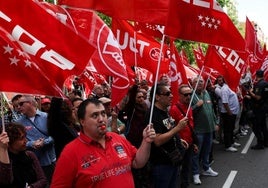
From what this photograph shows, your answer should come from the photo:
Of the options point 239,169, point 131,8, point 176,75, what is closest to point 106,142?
point 131,8

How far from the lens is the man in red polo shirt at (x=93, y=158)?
2.91 meters

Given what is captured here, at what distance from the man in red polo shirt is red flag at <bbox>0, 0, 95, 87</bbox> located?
840 millimetres

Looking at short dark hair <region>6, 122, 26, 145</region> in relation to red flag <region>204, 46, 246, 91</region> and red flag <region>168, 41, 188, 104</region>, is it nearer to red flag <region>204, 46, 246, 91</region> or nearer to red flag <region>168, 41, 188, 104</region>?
red flag <region>204, 46, 246, 91</region>

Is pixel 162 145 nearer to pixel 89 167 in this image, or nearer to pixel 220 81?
pixel 89 167

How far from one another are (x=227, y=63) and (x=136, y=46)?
157 centimetres

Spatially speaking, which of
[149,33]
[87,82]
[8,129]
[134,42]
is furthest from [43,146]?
[87,82]

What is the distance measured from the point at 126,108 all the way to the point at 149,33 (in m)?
2.32

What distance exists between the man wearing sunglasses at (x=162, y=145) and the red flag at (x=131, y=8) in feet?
3.09

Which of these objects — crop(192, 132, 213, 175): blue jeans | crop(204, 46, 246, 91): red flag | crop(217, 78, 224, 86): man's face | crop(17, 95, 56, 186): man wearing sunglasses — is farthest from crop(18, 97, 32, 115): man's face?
crop(217, 78, 224, 86): man's face

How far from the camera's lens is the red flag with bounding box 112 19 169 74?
21.5ft

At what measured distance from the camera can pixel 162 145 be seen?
4.64 m

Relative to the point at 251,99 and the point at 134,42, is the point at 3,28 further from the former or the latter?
the point at 251,99

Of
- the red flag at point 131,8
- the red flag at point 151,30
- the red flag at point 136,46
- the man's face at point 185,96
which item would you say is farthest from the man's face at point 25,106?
the red flag at point 151,30

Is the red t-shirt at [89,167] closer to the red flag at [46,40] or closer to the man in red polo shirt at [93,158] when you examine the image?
the man in red polo shirt at [93,158]
